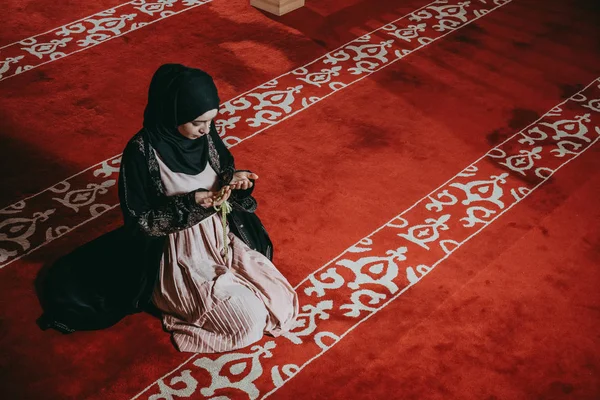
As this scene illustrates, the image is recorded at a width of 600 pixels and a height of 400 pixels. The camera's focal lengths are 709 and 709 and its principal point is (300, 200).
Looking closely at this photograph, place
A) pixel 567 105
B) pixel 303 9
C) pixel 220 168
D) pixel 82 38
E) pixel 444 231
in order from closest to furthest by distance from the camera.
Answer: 1. pixel 220 168
2. pixel 444 231
3. pixel 567 105
4. pixel 82 38
5. pixel 303 9

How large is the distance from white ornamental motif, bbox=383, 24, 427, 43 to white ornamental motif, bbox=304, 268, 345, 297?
2528 mm

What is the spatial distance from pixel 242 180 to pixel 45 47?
2.94 m

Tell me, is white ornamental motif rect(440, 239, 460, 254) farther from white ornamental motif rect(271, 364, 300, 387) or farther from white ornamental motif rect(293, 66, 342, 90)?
white ornamental motif rect(293, 66, 342, 90)

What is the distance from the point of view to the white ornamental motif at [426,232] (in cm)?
356

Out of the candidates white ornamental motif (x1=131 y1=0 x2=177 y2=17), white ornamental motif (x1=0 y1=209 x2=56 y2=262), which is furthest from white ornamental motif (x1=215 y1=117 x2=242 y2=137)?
white ornamental motif (x1=131 y1=0 x2=177 y2=17)

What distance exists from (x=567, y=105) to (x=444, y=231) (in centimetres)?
162

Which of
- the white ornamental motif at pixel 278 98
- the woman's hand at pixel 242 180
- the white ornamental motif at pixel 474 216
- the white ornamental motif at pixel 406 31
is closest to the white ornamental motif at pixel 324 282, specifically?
the woman's hand at pixel 242 180

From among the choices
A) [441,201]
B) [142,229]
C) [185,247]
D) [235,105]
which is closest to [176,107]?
[142,229]

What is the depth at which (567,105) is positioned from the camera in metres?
4.62

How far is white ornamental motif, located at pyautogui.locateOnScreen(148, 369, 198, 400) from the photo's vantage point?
2750 mm

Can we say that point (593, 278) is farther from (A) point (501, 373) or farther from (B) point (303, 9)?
(B) point (303, 9)

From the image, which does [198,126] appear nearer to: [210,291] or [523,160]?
[210,291]

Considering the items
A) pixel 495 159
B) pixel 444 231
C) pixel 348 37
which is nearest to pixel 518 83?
pixel 495 159

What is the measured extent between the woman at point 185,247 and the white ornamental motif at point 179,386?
0.40ft
